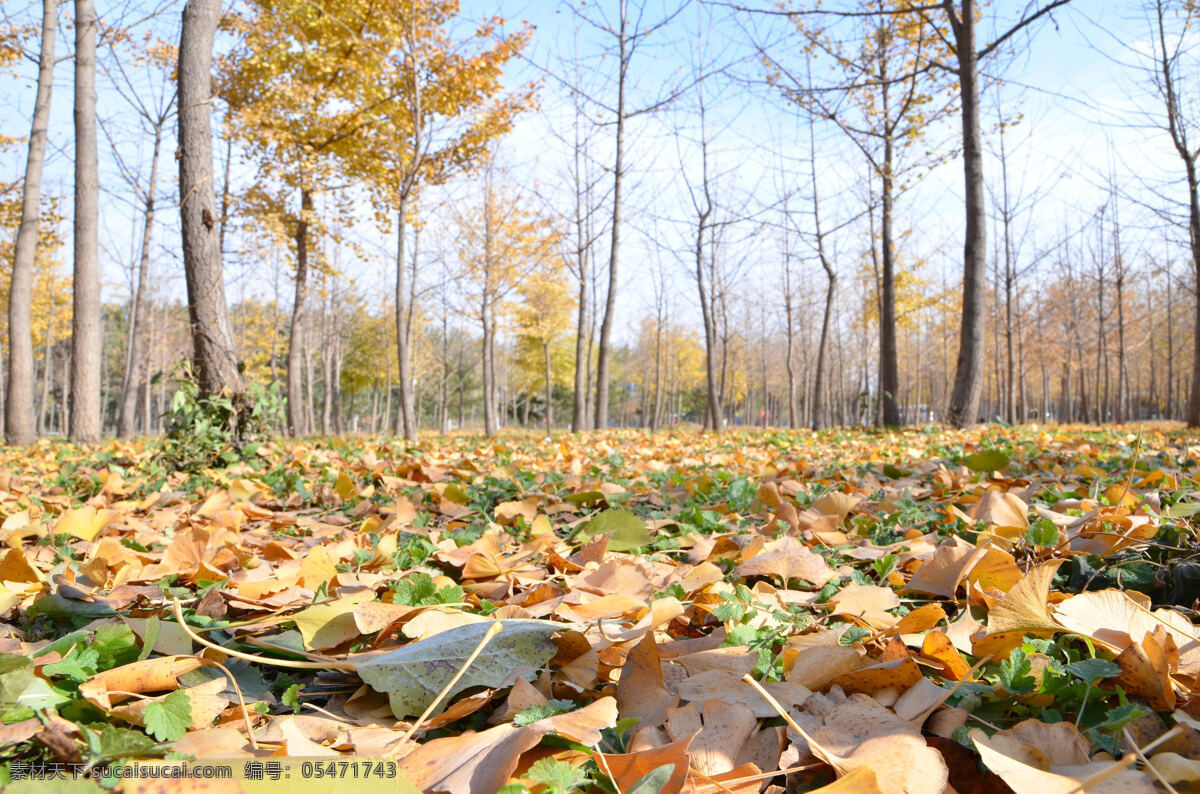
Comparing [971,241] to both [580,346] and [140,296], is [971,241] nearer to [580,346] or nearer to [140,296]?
[580,346]

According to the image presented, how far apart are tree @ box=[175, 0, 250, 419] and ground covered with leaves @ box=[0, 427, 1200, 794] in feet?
9.21

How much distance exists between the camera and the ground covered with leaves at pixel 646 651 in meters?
0.77

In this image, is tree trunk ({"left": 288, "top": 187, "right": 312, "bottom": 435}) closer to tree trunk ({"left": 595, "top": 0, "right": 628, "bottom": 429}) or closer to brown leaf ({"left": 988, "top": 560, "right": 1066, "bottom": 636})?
tree trunk ({"left": 595, "top": 0, "right": 628, "bottom": 429})

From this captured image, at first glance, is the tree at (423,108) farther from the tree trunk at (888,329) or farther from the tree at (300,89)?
the tree trunk at (888,329)

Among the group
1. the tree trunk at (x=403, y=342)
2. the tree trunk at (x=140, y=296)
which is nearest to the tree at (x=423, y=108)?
the tree trunk at (x=403, y=342)

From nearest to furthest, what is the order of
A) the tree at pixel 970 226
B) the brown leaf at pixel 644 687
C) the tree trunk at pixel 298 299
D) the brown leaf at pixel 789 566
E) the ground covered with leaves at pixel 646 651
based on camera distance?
1. the ground covered with leaves at pixel 646 651
2. the brown leaf at pixel 644 687
3. the brown leaf at pixel 789 566
4. the tree at pixel 970 226
5. the tree trunk at pixel 298 299

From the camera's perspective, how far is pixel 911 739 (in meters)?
0.78

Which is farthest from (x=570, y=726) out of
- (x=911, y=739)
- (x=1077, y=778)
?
(x=1077, y=778)

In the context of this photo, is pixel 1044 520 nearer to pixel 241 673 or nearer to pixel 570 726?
pixel 570 726

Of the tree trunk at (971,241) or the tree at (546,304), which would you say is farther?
the tree at (546,304)

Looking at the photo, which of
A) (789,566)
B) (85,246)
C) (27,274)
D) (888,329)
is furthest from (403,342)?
(789,566)

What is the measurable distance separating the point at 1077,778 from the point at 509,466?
322cm

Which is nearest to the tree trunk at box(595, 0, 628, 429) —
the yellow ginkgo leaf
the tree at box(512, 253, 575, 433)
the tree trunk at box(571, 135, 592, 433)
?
the tree trunk at box(571, 135, 592, 433)

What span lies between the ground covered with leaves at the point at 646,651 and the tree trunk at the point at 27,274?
27.1 feet
